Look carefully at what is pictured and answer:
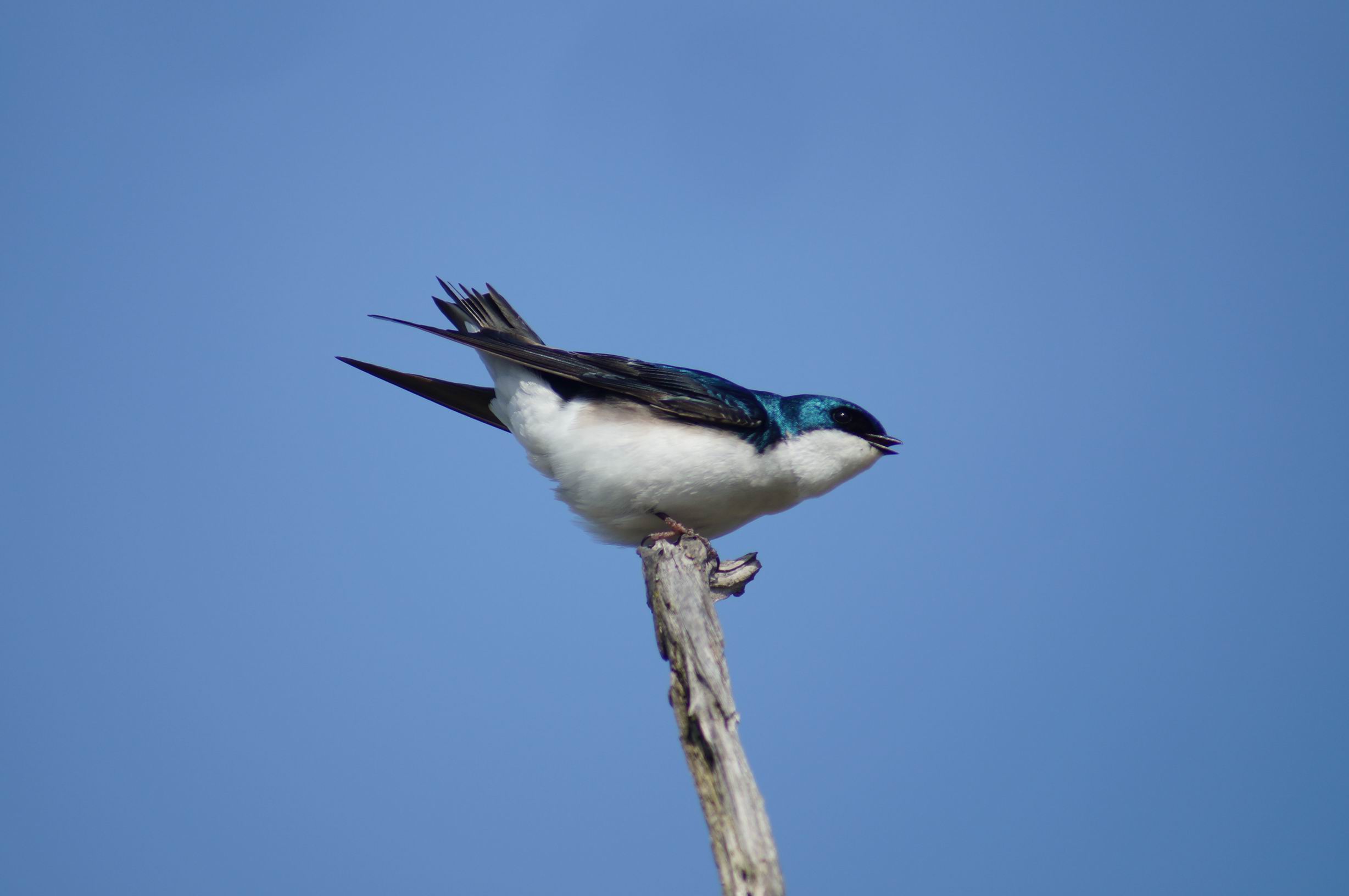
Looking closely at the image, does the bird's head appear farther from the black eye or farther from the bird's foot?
the bird's foot

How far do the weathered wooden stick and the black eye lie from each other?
155cm

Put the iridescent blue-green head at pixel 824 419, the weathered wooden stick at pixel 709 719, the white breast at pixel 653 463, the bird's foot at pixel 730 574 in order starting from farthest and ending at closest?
the iridescent blue-green head at pixel 824 419, the white breast at pixel 653 463, the bird's foot at pixel 730 574, the weathered wooden stick at pixel 709 719

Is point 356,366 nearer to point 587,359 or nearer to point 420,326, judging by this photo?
point 420,326

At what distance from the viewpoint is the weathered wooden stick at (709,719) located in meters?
3.36

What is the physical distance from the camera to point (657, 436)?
5805mm

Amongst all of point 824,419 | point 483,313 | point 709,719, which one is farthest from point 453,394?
point 709,719

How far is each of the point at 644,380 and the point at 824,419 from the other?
3.63 feet

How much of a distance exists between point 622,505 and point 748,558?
0.91 metres

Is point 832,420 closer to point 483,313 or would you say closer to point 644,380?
point 644,380

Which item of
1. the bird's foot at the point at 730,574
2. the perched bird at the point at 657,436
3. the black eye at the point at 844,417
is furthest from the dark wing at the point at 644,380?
the bird's foot at the point at 730,574

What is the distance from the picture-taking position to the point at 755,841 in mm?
3369

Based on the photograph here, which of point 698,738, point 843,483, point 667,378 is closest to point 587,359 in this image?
point 667,378

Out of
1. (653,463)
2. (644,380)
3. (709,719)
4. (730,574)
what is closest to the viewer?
(709,719)

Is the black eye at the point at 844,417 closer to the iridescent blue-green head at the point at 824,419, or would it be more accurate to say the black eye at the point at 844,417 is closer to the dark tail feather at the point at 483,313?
the iridescent blue-green head at the point at 824,419
